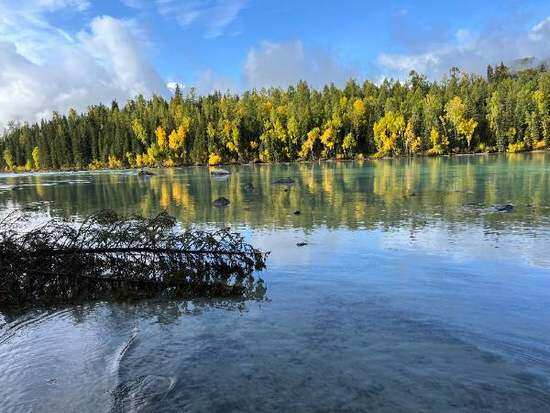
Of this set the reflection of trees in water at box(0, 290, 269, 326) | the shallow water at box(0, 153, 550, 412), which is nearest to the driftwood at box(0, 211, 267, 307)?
the reflection of trees in water at box(0, 290, 269, 326)

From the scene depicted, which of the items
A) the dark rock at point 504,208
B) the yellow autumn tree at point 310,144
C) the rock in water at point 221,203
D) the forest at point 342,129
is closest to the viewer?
the dark rock at point 504,208

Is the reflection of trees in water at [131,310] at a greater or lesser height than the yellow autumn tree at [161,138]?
lesser

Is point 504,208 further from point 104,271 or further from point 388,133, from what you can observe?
point 388,133

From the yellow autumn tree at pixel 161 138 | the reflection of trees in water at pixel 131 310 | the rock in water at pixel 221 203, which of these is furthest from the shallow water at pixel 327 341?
the yellow autumn tree at pixel 161 138

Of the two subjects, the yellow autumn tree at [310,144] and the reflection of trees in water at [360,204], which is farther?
the yellow autumn tree at [310,144]

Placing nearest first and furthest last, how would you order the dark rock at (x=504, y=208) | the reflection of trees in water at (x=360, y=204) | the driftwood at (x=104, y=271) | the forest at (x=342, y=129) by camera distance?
the driftwood at (x=104, y=271) → the reflection of trees in water at (x=360, y=204) → the dark rock at (x=504, y=208) → the forest at (x=342, y=129)

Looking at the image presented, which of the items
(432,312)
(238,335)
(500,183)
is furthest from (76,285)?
(500,183)

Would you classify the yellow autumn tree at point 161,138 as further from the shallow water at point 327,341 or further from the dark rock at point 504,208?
the shallow water at point 327,341

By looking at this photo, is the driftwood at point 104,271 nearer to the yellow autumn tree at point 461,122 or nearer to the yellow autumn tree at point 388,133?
the yellow autumn tree at point 388,133

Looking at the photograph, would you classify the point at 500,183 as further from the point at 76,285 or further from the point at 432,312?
the point at 76,285

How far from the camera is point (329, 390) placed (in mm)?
9227

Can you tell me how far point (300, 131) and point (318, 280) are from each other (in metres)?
156

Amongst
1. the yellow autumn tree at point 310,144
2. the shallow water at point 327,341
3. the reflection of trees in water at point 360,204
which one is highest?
the yellow autumn tree at point 310,144

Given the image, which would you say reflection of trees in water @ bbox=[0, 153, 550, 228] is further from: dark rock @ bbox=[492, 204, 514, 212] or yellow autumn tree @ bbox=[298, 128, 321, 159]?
yellow autumn tree @ bbox=[298, 128, 321, 159]
